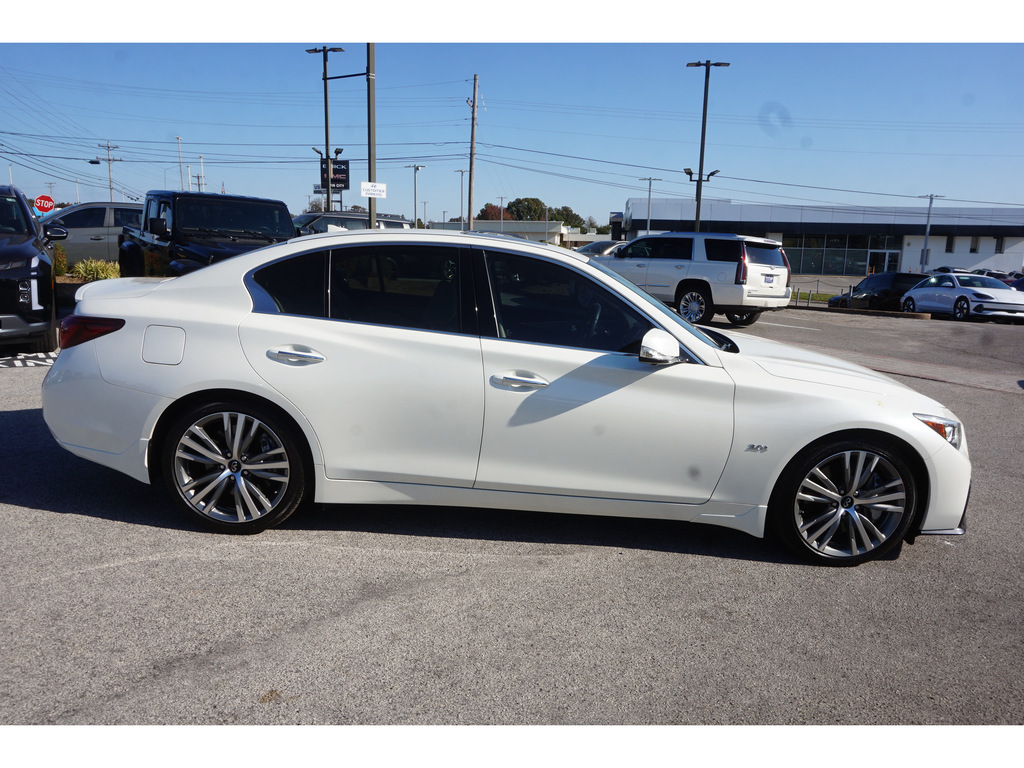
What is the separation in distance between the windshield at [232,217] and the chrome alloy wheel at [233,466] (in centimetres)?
878

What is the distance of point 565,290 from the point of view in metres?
4.18

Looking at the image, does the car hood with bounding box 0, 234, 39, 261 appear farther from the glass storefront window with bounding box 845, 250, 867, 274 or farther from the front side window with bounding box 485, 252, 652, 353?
the glass storefront window with bounding box 845, 250, 867, 274

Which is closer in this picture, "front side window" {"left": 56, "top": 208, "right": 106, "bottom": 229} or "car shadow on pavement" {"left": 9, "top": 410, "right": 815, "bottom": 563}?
"car shadow on pavement" {"left": 9, "top": 410, "right": 815, "bottom": 563}

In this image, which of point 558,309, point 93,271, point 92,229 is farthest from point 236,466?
point 92,229

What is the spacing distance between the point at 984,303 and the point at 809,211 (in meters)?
42.6

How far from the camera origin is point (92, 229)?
1828 centimetres

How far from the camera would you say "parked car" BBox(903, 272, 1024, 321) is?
21.7 m

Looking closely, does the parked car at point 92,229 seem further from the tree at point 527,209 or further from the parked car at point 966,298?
the tree at point 527,209

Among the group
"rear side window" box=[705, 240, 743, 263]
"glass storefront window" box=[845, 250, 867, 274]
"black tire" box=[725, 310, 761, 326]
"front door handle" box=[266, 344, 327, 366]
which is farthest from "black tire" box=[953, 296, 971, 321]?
"glass storefront window" box=[845, 250, 867, 274]

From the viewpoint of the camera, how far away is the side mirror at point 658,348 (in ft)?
12.7

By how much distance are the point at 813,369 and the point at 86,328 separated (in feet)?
13.1

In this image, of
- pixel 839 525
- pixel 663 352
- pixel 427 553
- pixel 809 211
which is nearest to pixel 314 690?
pixel 427 553

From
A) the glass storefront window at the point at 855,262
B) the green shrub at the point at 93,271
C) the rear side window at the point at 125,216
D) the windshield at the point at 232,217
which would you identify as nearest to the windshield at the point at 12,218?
the windshield at the point at 232,217

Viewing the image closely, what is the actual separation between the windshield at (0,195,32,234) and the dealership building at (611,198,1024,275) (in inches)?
2232
